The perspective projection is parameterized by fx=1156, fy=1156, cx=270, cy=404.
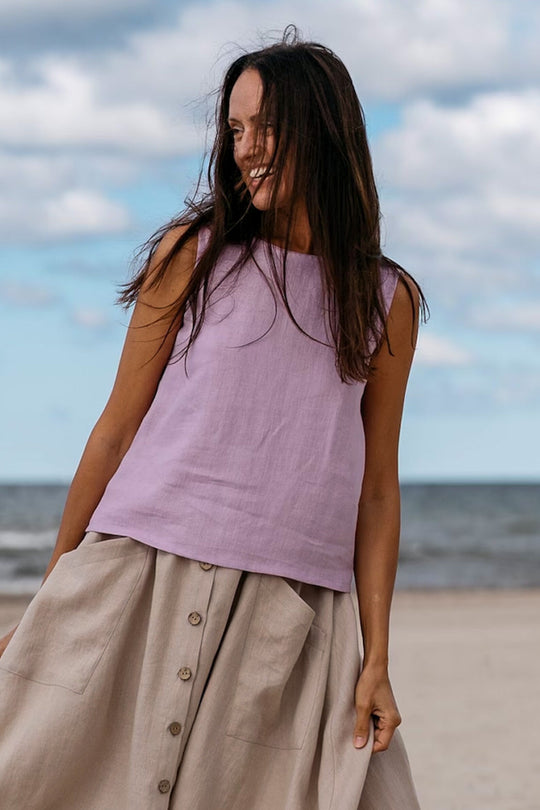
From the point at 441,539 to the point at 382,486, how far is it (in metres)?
24.6

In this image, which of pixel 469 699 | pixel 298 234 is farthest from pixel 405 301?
pixel 469 699

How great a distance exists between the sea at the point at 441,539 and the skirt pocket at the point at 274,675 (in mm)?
13369

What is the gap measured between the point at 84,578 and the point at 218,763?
348 millimetres

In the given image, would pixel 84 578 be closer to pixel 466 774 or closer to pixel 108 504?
pixel 108 504

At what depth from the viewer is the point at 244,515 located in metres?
1.79

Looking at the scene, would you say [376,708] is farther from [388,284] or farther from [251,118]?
[251,118]

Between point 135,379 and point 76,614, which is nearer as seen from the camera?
point 76,614

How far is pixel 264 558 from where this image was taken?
1.79 meters

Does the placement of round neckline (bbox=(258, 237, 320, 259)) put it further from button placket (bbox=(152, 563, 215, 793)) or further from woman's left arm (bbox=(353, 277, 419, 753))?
button placket (bbox=(152, 563, 215, 793))

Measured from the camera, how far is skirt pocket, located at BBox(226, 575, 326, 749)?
69.6 inches

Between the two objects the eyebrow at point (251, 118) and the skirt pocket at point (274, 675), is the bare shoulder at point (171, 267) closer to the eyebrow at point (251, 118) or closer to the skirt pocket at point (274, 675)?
the eyebrow at point (251, 118)

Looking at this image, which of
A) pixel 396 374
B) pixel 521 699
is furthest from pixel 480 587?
pixel 396 374

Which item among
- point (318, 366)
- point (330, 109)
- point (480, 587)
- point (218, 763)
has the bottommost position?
point (218, 763)

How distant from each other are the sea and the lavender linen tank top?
13349mm
